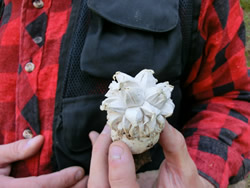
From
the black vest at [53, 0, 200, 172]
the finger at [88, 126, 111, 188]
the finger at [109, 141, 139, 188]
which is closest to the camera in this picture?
the finger at [109, 141, 139, 188]

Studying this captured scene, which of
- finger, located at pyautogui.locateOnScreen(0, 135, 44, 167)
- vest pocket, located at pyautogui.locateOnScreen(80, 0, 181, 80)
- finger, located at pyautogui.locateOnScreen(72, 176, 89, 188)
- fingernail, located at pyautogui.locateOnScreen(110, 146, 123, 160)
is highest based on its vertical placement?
vest pocket, located at pyautogui.locateOnScreen(80, 0, 181, 80)

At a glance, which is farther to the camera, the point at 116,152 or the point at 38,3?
the point at 38,3

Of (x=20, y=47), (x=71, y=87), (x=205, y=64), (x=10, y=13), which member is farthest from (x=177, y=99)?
(x=10, y=13)

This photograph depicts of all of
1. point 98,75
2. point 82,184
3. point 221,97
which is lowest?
point 82,184

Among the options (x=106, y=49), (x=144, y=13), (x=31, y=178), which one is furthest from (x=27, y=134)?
(x=144, y=13)

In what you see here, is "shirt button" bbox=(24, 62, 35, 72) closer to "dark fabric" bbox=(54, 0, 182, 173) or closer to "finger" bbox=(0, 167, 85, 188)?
"dark fabric" bbox=(54, 0, 182, 173)

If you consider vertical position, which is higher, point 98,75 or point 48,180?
point 98,75

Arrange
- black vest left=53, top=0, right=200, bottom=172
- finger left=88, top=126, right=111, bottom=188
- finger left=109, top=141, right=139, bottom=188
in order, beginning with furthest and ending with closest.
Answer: black vest left=53, top=0, right=200, bottom=172
finger left=88, top=126, right=111, bottom=188
finger left=109, top=141, right=139, bottom=188

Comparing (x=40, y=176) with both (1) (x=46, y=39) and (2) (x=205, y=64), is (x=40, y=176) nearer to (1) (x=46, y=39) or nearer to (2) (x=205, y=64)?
(1) (x=46, y=39)

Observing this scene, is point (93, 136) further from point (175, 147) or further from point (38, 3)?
point (38, 3)

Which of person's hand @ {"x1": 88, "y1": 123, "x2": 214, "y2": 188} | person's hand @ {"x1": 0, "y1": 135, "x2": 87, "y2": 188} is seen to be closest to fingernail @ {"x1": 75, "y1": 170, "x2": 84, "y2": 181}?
person's hand @ {"x1": 0, "y1": 135, "x2": 87, "y2": 188}
